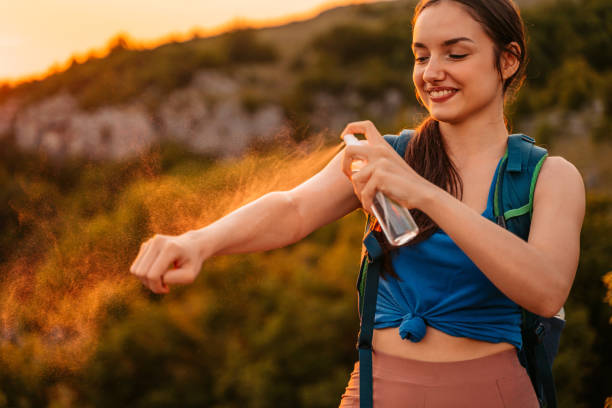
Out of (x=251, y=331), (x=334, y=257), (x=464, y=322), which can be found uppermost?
(x=464, y=322)

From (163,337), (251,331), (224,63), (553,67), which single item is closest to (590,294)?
(251,331)

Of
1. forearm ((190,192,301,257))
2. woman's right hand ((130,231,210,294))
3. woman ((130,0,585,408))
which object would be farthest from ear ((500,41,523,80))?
woman's right hand ((130,231,210,294))

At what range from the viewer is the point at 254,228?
1.85m

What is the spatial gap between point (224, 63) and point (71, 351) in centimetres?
4147

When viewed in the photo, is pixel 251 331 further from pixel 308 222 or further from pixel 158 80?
pixel 158 80

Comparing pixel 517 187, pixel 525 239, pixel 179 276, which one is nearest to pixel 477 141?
pixel 517 187

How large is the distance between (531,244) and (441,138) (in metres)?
0.51

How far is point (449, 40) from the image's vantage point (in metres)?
1.87

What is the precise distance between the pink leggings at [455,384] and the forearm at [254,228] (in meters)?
0.47

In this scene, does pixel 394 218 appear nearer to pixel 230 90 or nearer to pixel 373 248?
pixel 373 248

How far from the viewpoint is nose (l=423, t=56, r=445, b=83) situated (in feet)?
6.16

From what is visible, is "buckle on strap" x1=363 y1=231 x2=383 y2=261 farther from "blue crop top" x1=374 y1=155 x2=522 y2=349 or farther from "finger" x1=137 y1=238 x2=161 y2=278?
"finger" x1=137 y1=238 x2=161 y2=278

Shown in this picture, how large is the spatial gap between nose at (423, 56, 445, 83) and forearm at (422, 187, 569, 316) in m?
0.44

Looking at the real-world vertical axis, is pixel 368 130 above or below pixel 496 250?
above
